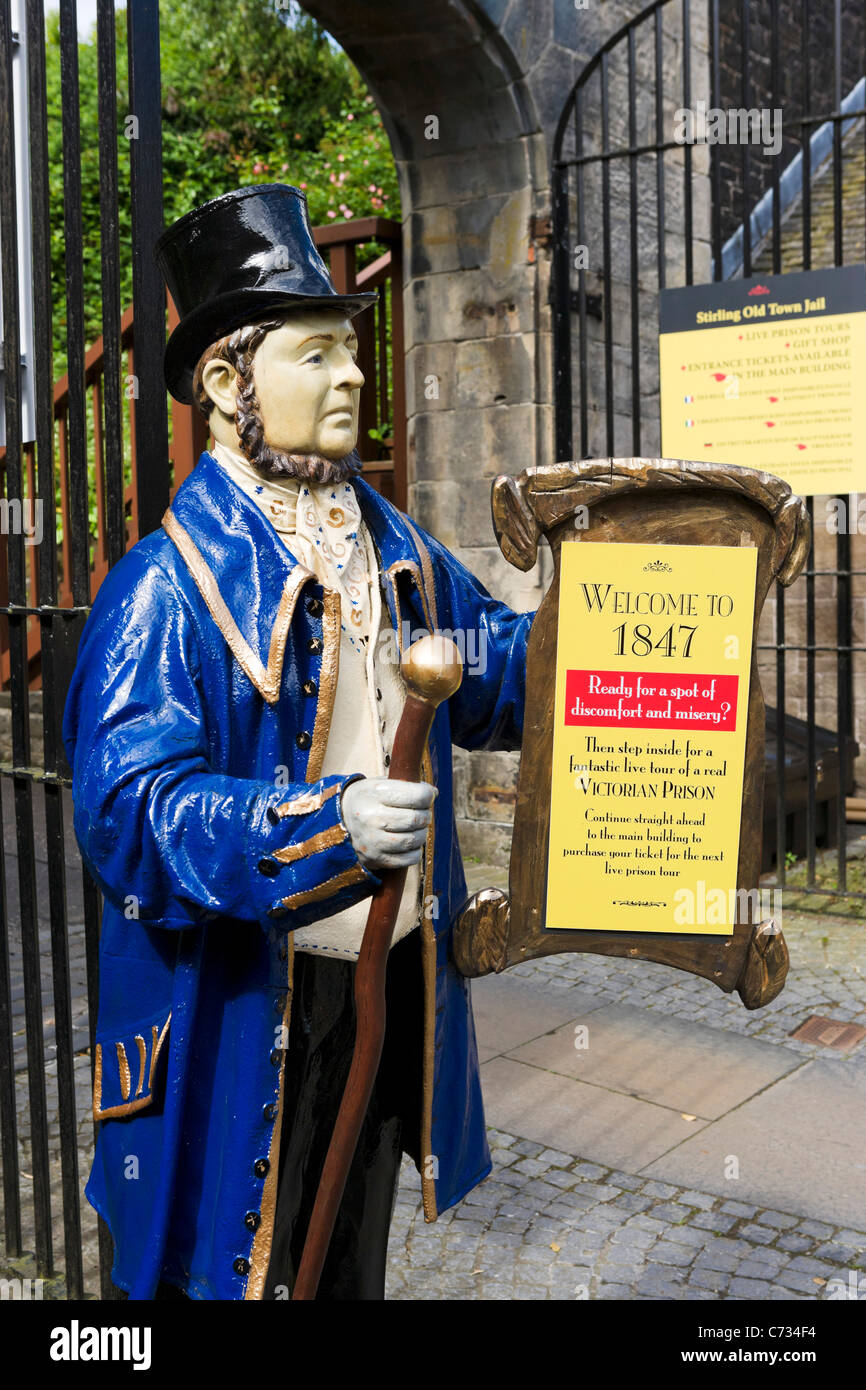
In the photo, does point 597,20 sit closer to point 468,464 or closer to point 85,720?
point 468,464

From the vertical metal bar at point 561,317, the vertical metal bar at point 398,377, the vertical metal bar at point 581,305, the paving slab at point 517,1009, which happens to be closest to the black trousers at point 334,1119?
the paving slab at point 517,1009

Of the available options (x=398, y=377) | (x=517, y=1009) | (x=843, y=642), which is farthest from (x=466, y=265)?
(x=517, y=1009)

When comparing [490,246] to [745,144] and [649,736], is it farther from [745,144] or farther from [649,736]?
[649,736]

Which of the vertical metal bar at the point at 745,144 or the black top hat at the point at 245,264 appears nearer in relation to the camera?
the black top hat at the point at 245,264

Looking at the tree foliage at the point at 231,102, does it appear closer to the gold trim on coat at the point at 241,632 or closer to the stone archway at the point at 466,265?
the stone archway at the point at 466,265

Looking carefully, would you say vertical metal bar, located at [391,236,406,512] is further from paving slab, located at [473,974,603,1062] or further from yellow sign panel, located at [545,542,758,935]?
yellow sign panel, located at [545,542,758,935]

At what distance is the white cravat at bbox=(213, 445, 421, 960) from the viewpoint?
1.92 metres

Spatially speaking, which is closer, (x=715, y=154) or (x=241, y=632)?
(x=241, y=632)

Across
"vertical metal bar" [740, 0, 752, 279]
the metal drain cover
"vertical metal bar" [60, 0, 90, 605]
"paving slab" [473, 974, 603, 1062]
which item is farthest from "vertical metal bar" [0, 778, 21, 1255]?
"vertical metal bar" [740, 0, 752, 279]

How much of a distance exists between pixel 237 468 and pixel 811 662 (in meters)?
4.16

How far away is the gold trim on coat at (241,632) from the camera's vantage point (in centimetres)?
183

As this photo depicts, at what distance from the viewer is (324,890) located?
1.60 metres

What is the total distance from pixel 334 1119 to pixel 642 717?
2.51ft

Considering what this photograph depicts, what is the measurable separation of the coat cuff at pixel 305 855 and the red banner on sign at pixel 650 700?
1.75ft
